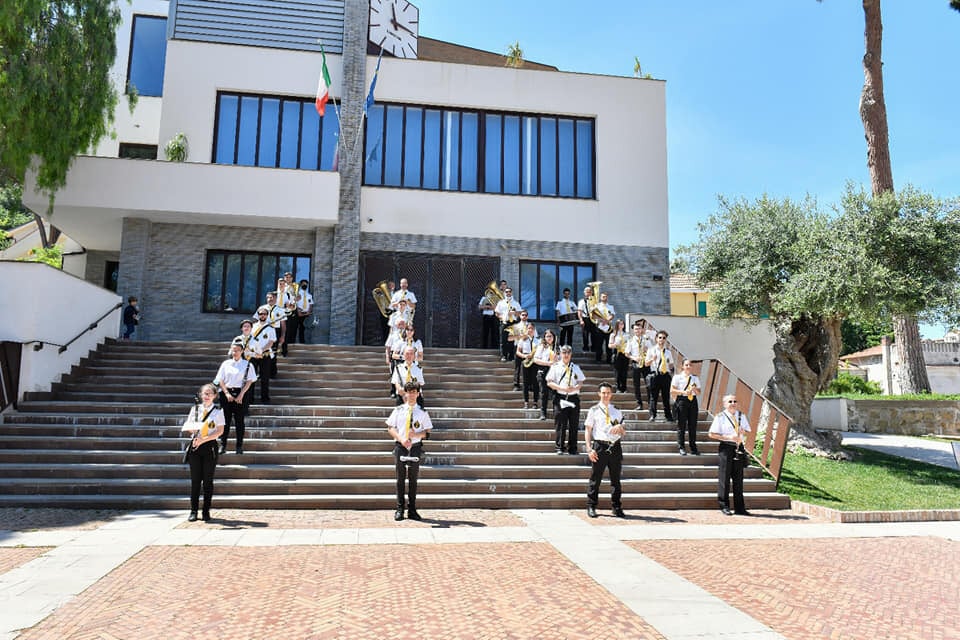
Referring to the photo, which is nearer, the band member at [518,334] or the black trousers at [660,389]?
the black trousers at [660,389]

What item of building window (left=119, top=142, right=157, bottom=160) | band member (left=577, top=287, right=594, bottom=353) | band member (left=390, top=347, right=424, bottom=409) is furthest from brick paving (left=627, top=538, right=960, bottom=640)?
building window (left=119, top=142, right=157, bottom=160)

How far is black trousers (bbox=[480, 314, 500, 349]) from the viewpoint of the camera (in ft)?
56.4

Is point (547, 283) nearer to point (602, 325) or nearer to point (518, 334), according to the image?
point (602, 325)

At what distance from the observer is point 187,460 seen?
827 centimetres

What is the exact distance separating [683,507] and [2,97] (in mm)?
15182

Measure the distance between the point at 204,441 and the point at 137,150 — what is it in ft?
59.4

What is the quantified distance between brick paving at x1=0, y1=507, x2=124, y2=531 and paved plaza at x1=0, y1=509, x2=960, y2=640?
39mm

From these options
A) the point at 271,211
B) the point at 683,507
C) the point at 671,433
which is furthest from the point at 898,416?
the point at 271,211

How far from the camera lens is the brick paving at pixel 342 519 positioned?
8336 mm

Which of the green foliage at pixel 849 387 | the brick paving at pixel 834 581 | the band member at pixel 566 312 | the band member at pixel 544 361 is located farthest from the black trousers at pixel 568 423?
the green foliage at pixel 849 387

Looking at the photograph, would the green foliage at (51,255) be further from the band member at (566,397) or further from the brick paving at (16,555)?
the band member at (566,397)

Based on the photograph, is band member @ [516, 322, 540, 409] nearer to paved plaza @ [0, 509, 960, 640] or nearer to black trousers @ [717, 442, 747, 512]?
black trousers @ [717, 442, 747, 512]

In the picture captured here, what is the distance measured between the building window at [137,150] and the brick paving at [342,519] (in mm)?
17639

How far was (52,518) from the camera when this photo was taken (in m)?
8.43
